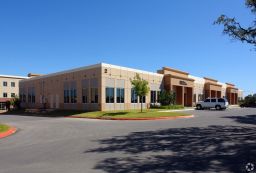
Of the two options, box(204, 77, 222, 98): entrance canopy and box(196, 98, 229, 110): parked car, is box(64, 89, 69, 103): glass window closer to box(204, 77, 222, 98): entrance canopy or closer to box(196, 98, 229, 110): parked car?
box(196, 98, 229, 110): parked car

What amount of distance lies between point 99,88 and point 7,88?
48134 millimetres

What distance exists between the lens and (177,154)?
410 inches

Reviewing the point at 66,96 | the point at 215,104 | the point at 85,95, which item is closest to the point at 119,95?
the point at 85,95

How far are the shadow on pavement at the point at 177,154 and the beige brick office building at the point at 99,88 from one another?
86.9 feet

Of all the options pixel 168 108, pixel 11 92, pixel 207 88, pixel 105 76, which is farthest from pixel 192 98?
pixel 11 92

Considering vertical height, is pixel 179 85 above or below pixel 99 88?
above

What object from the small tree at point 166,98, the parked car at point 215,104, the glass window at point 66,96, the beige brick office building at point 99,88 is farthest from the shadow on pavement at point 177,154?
the small tree at point 166,98

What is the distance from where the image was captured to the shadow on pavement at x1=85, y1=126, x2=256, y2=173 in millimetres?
8609

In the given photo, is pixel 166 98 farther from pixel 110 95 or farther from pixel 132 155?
pixel 132 155

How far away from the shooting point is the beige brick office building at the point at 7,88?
77.9 m

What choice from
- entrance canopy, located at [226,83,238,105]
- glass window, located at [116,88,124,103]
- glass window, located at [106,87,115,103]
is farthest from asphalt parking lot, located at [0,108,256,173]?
entrance canopy, located at [226,83,238,105]

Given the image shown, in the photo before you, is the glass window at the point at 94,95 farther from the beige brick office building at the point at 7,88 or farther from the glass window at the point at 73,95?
the beige brick office building at the point at 7,88

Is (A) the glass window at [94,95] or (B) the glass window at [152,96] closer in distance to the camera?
(A) the glass window at [94,95]

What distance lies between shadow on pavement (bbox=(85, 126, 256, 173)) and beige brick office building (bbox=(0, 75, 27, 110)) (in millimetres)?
71028
